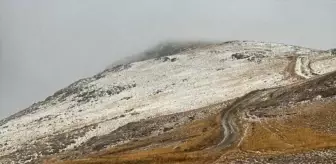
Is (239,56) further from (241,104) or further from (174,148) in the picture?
(174,148)

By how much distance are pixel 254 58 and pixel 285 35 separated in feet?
318

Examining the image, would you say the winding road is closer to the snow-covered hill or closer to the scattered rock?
the snow-covered hill

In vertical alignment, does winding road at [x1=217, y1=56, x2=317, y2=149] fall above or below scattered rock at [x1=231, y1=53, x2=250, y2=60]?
below

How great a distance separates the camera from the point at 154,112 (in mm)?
71375

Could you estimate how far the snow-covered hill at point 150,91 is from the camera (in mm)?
69938

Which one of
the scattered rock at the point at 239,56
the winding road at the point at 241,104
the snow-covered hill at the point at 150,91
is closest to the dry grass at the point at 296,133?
the winding road at the point at 241,104

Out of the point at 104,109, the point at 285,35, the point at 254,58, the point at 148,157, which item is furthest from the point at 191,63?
the point at 285,35

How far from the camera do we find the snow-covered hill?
229ft

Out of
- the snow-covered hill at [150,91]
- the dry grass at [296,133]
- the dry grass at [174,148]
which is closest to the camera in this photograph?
the dry grass at [296,133]

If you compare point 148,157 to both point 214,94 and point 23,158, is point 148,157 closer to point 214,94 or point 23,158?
point 23,158

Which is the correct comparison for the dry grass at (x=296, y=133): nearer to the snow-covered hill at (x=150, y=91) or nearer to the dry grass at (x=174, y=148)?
the dry grass at (x=174, y=148)

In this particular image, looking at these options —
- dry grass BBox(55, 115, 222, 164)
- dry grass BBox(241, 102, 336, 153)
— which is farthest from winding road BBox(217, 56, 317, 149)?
dry grass BBox(241, 102, 336, 153)

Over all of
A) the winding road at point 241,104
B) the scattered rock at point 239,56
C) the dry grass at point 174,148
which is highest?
the scattered rock at point 239,56

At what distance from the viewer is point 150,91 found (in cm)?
8544
